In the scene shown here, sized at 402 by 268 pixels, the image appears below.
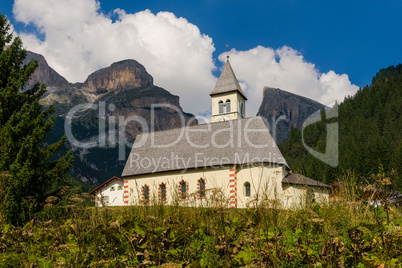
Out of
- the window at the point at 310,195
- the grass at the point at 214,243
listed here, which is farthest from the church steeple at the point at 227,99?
the grass at the point at 214,243

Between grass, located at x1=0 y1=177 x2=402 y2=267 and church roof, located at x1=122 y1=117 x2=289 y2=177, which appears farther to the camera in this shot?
church roof, located at x1=122 y1=117 x2=289 y2=177

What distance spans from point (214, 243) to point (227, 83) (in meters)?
43.2

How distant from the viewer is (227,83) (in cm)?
4747

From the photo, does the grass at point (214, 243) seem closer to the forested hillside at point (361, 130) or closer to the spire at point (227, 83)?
the spire at point (227, 83)

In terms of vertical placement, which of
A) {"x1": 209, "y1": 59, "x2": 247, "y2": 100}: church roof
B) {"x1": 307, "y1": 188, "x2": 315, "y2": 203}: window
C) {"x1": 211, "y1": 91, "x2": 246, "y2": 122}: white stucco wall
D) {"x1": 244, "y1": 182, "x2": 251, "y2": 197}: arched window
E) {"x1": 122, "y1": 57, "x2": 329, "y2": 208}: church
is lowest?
{"x1": 244, "y1": 182, "x2": 251, "y2": 197}: arched window

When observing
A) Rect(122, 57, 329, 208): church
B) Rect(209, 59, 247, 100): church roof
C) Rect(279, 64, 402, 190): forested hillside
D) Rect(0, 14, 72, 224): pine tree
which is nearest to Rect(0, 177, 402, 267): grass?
Rect(0, 14, 72, 224): pine tree

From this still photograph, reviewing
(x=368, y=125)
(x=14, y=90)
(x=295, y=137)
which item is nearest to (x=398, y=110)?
(x=368, y=125)

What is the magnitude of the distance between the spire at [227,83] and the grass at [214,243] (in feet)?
131

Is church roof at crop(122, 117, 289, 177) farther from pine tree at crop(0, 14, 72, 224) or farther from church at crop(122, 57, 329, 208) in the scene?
pine tree at crop(0, 14, 72, 224)

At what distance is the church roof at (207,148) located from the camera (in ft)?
104

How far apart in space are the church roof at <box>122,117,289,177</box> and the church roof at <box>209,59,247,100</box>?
11.2 metres

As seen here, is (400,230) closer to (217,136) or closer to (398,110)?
(217,136)

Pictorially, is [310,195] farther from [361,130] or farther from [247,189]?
[361,130]

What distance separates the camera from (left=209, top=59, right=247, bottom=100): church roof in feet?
153
